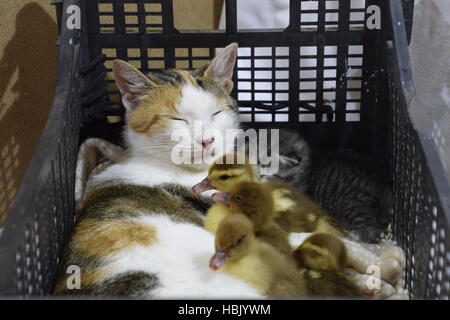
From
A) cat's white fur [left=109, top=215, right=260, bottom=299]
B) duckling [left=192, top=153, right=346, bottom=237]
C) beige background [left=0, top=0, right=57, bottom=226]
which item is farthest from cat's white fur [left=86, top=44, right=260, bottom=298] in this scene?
beige background [left=0, top=0, right=57, bottom=226]

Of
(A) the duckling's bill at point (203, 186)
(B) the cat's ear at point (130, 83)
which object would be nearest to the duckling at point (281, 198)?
(A) the duckling's bill at point (203, 186)

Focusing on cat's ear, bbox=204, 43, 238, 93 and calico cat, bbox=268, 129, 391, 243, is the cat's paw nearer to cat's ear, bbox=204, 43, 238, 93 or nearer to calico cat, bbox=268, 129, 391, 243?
calico cat, bbox=268, 129, 391, 243

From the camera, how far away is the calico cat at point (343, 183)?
5.17 ft

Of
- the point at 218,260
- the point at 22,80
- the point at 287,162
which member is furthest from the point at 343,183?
the point at 22,80

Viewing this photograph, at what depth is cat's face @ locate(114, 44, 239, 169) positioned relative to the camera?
4.76 ft

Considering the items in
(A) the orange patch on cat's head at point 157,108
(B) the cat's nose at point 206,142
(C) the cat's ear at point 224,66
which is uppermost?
(C) the cat's ear at point 224,66

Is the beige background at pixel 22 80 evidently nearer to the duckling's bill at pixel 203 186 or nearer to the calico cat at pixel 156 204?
the calico cat at pixel 156 204

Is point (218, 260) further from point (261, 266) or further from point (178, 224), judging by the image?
point (178, 224)

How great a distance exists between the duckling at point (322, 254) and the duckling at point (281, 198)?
0.43 ft

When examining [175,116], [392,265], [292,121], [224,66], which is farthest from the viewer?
[292,121]

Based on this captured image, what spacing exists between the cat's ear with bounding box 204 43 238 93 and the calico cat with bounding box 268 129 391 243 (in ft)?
0.77

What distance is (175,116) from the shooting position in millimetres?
1461

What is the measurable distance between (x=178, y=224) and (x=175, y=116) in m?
0.27
